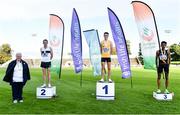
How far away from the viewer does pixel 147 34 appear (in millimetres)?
14492

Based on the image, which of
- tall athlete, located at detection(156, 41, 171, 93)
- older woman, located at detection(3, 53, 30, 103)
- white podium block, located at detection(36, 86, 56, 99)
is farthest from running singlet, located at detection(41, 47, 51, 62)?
tall athlete, located at detection(156, 41, 171, 93)

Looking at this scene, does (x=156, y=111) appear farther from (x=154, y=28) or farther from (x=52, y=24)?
(x=52, y=24)

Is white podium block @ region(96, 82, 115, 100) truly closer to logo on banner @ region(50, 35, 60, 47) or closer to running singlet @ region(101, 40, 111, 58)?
running singlet @ region(101, 40, 111, 58)

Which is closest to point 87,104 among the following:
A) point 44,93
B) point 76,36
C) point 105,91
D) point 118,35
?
point 105,91

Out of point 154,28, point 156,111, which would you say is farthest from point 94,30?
point 156,111

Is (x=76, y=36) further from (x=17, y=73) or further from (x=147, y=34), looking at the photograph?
(x=17, y=73)

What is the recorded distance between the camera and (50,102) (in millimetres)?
12969

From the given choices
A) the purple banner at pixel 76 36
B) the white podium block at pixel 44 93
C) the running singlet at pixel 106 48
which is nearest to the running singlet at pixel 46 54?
the white podium block at pixel 44 93

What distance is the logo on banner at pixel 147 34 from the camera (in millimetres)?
14385

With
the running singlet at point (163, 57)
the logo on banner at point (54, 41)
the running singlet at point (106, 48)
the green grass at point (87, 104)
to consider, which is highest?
the logo on banner at point (54, 41)

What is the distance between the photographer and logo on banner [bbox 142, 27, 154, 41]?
14385 millimetres

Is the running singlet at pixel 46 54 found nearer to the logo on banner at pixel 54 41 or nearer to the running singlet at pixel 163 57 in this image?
the running singlet at pixel 163 57

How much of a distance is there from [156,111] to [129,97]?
2.35 meters

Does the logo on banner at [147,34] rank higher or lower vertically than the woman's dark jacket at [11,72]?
higher
